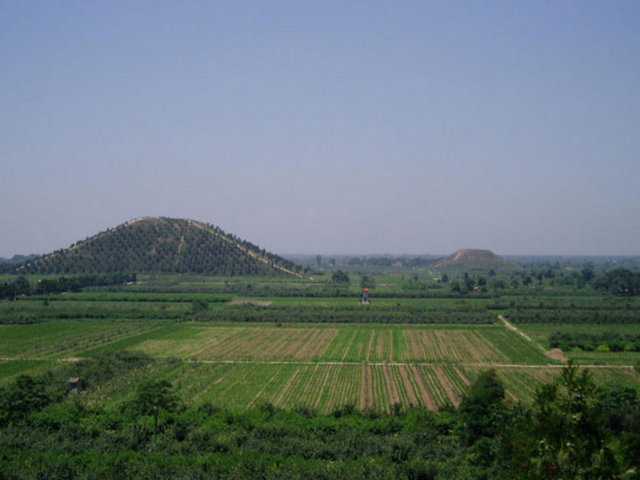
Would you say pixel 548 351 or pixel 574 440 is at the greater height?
pixel 574 440

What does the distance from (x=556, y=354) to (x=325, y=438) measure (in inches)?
1363

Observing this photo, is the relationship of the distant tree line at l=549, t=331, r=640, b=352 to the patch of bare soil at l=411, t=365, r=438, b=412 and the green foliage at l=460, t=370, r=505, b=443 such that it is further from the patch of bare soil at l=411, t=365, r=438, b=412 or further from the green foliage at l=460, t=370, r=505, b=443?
the green foliage at l=460, t=370, r=505, b=443

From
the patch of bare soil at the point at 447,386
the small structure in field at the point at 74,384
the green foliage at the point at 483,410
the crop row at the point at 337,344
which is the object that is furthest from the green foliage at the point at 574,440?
the crop row at the point at 337,344

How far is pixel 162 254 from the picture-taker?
162250 mm

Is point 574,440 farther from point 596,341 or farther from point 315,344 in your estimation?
point 596,341

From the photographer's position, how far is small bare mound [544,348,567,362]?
163 feet

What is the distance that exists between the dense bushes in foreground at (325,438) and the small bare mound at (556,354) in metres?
19.2

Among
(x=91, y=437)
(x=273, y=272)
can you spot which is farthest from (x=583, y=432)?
(x=273, y=272)

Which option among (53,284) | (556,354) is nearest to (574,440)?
(556,354)

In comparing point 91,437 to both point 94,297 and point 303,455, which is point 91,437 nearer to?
point 303,455

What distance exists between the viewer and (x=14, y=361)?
154 feet

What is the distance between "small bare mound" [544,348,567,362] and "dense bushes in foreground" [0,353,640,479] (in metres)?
19.2

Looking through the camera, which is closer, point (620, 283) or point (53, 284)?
point (53, 284)

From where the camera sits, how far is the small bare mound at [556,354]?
49656 millimetres
